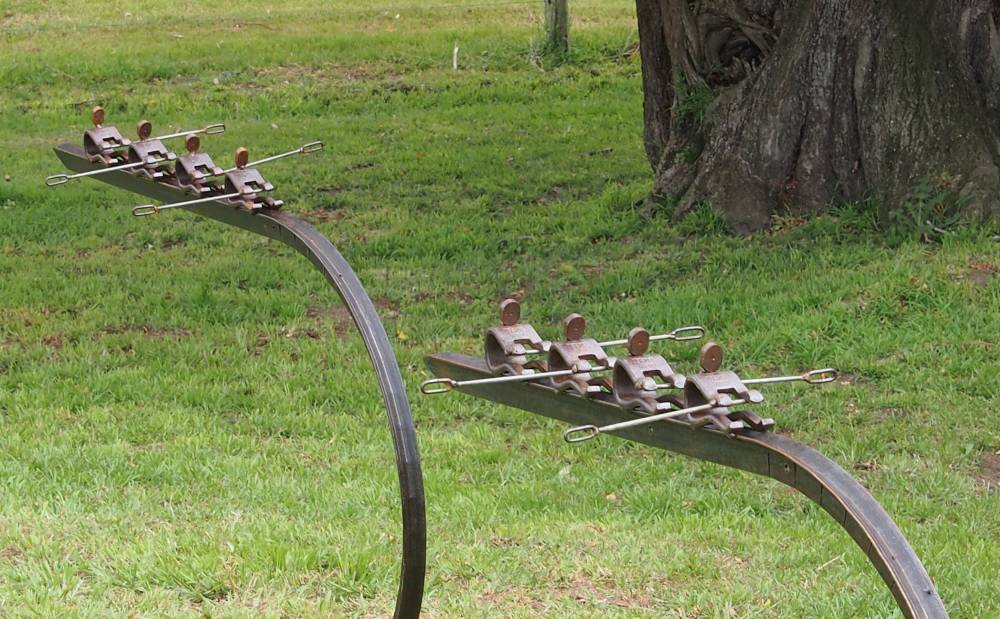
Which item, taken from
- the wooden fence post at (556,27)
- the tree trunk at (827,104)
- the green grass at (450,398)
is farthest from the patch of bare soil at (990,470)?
the wooden fence post at (556,27)

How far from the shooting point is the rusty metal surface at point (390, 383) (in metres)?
2.66

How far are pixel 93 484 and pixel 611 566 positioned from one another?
6.82ft

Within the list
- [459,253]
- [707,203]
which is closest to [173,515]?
[459,253]

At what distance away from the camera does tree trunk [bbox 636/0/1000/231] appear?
7516mm

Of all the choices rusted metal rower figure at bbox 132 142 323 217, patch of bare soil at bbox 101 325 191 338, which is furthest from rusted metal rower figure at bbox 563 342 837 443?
patch of bare soil at bbox 101 325 191 338

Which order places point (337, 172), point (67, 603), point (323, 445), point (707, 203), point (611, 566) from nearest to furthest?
1. point (67, 603)
2. point (611, 566)
3. point (323, 445)
4. point (707, 203)
5. point (337, 172)

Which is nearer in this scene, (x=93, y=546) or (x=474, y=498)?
(x=93, y=546)

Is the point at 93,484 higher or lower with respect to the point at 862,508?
lower

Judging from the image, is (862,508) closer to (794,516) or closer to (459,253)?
(794,516)

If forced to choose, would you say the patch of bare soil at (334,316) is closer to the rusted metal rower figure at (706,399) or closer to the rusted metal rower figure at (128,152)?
the rusted metal rower figure at (128,152)

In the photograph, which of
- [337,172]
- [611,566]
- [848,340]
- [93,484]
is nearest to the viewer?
[611,566]

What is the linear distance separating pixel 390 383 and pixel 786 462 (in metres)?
0.85

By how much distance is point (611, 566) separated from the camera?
4309mm

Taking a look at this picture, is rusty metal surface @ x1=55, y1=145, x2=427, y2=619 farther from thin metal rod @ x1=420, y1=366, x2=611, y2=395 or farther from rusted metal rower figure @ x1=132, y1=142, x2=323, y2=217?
thin metal rod @ x1=420, y1=366, x2=611, y2=395
